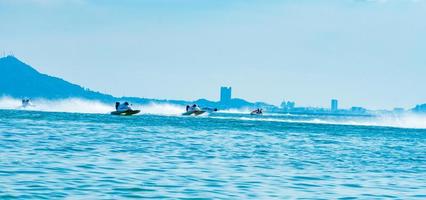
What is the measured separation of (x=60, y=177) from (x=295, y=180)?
8.18m

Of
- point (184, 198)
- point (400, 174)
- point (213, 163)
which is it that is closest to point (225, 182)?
point (184, 198)

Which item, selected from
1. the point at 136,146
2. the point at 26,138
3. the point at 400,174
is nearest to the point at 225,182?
the point at 400,174

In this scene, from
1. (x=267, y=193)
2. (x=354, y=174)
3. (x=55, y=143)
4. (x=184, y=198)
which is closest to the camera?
(x=184, y=198)

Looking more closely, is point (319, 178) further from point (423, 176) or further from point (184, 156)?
point (184, 156)

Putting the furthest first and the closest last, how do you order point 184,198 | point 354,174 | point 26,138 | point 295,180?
1. point 26,138
2. point 354,174
3. point 295,180
4. point 184,198

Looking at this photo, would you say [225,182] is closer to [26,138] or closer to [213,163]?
[213,163]

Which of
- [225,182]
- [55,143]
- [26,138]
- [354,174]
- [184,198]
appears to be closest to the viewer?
[184,198]

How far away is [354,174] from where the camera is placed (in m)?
33.4

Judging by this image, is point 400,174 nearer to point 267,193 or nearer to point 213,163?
point 213,163

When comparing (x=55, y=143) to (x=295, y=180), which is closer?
(x=295, y=180)

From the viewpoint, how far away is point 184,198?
23500 mm

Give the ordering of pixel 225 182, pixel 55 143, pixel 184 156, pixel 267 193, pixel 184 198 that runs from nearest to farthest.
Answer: pixel 184 198
pixel 267 193
pixel 225 182
pixel 184 156
pixel 55 143

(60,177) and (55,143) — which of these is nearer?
(60,177)

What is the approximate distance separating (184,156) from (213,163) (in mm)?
3590
